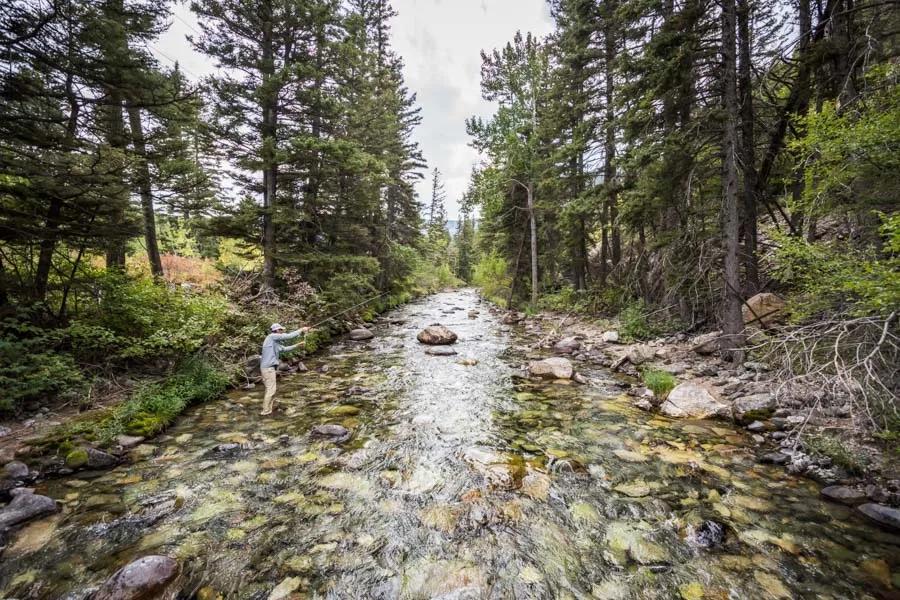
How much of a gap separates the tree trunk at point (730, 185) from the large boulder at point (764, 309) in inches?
28.6

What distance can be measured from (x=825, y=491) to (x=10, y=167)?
11322 mm

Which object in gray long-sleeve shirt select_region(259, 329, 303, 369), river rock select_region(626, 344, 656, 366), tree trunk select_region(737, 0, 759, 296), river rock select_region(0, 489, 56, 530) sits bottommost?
river rock select_region(626, 344, 656, 366)

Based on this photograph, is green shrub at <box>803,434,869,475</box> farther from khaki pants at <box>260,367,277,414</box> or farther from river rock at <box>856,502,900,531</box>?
khaki pants at <box>260,367,277,414</box>

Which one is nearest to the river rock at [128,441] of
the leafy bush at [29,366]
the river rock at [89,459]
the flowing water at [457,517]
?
the flowing water at [457,517]

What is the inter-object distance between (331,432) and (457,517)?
2865 millimetres

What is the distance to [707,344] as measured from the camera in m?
8.75

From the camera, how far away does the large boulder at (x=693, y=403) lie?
6098 millimetres

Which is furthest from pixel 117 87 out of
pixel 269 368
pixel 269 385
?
pixel 269 385

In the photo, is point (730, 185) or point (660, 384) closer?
point (660, 384)

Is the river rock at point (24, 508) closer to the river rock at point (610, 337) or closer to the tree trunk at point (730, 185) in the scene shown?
the tree trunk at point (730, 185)

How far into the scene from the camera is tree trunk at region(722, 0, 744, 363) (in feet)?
22.8

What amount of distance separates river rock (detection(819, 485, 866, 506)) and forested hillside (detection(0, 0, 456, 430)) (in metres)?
9.68

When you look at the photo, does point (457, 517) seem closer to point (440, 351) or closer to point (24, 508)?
point (24, 508)

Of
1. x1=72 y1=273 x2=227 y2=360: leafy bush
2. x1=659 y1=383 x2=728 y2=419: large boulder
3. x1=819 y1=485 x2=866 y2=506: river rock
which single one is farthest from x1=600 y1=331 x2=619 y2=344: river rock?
x1=72 y1=273 x2=227 y2=360: leafy bush
